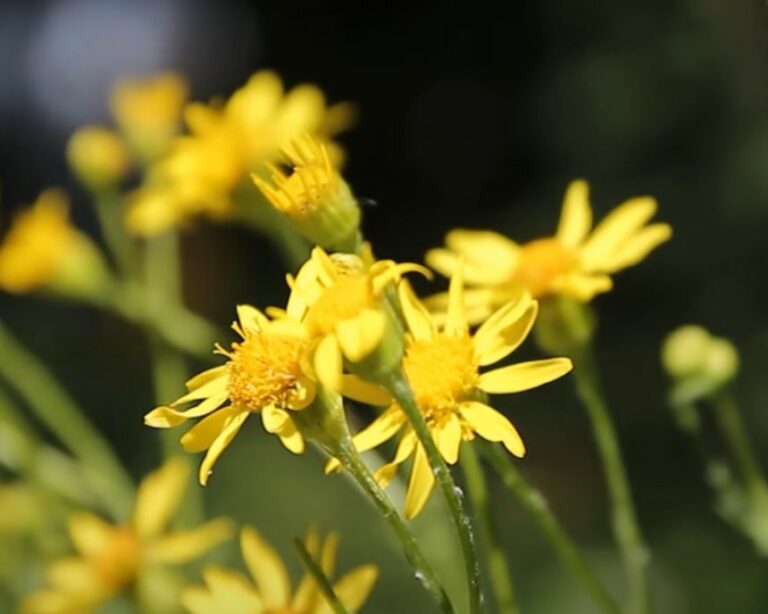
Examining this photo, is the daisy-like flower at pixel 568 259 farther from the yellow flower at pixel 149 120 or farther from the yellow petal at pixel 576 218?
the yellow flower at pixel 149 120

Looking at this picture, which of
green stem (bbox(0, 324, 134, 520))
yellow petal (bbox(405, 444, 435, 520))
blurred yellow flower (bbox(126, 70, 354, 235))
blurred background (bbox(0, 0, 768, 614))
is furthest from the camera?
blurred background (bbox(0, 0, 768, 614))

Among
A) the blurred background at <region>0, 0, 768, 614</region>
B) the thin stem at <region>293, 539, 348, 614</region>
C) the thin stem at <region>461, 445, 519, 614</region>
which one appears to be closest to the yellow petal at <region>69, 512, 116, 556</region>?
the blurred background at <region>0, 0, 768, 614</region>

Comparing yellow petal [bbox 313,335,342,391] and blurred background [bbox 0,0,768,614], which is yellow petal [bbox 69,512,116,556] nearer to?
blurred background [bbox 0,0,768,614]

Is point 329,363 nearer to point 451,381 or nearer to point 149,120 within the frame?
point 451,381

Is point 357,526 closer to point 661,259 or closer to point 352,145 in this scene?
point 661,259

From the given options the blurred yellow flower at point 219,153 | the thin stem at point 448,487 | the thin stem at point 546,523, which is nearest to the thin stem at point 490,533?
the thin stem at point 546,523
